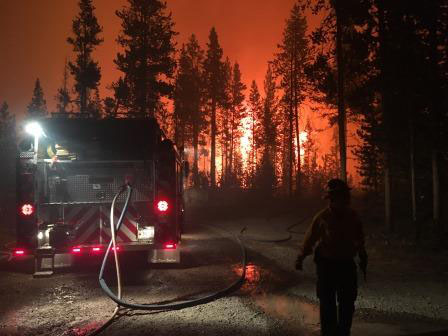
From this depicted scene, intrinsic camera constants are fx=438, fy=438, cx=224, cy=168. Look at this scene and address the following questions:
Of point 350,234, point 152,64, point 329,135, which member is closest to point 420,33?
point 350,234

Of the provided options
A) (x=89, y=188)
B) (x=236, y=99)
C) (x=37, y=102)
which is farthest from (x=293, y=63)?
(x=37, y=102)

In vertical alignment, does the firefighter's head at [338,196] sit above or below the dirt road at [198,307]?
above

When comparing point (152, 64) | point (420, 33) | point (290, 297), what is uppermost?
point (152, 64)

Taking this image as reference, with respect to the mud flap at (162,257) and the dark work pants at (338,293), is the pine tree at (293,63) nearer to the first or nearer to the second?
the mud flap at (162,257)

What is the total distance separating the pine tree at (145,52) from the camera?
37.3 metres

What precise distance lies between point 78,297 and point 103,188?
3.27 m

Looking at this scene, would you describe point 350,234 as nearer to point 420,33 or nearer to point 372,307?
point 372,307

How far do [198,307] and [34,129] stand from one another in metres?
5.14

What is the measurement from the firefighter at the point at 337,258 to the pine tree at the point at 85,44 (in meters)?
38.0

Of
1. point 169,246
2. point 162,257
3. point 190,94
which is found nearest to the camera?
point 169,246

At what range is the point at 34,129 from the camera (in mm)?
9242

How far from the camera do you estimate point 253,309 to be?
7113 mm

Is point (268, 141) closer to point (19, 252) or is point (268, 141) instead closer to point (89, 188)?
point (89, 188)

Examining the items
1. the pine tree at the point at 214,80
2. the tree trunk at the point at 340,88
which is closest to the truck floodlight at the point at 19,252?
the tree trunk at the point at 340,88
